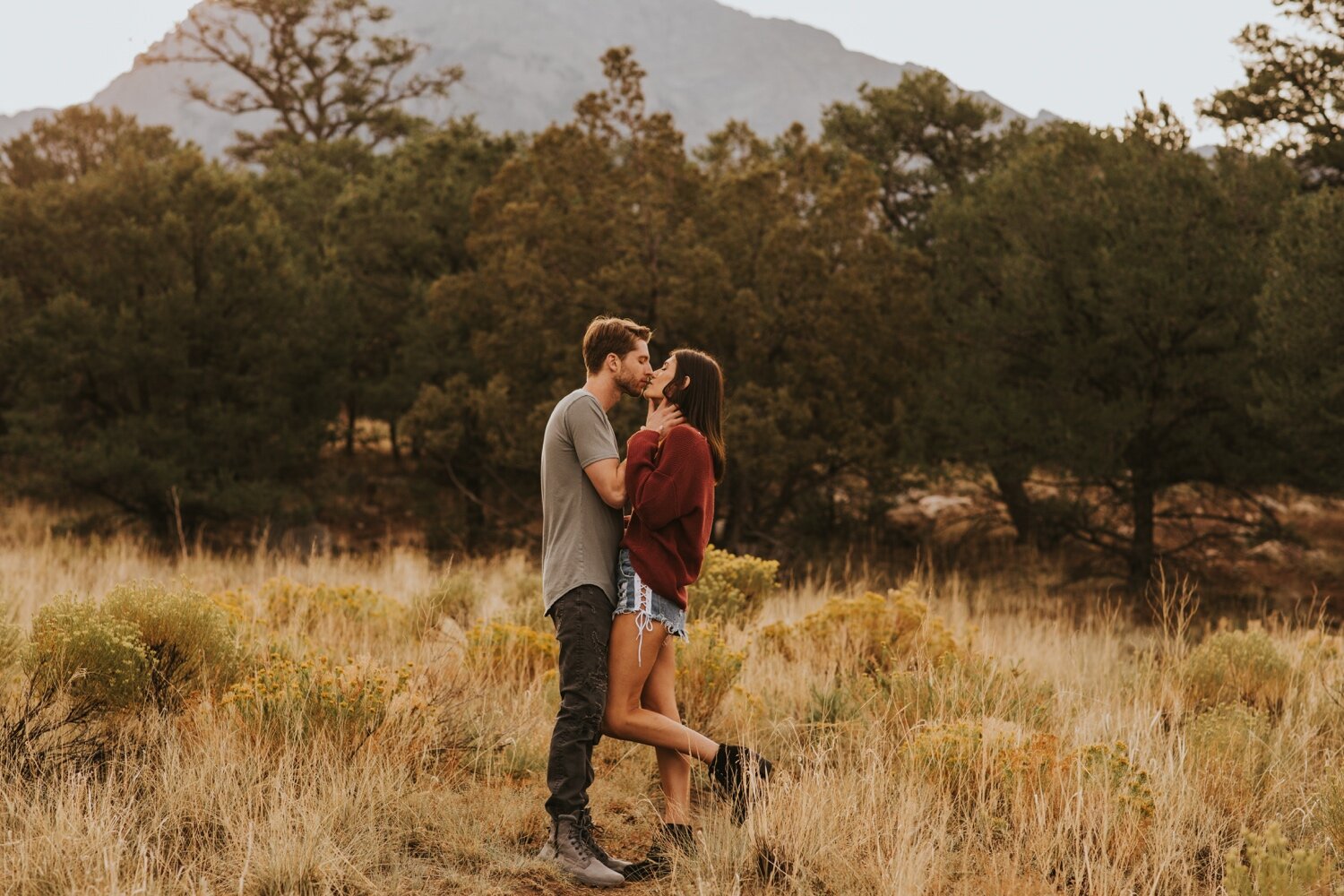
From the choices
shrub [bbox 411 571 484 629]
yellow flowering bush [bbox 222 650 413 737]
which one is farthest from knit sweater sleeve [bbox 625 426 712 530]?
shrub [bbox 411 571 484 629]

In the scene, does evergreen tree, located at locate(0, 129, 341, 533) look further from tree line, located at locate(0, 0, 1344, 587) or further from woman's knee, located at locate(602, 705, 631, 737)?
woman's knee, located at locate(602, 705, 631, 737)

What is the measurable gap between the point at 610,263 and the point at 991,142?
847 centimetres

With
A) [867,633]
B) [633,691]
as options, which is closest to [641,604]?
[633,691]

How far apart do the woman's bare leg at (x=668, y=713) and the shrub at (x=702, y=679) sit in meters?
1.40

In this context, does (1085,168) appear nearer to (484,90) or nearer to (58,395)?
(58,395)

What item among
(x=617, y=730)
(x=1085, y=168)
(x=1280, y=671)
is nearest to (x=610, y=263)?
(x=1085, y=168)

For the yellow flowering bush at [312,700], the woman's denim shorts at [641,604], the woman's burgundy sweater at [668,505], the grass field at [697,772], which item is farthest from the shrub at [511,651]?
the woman's burgundy sweater at [668,505]

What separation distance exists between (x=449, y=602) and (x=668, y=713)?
14.9ft

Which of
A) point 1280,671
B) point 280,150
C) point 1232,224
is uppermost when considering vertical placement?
point 280,150

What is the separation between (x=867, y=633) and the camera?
7.30 metres

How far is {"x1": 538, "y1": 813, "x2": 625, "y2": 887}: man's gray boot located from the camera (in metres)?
4.03

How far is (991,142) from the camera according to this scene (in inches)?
792

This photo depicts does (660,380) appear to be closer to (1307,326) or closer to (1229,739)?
(1229,739)

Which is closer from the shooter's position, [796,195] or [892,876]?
[892,876]
